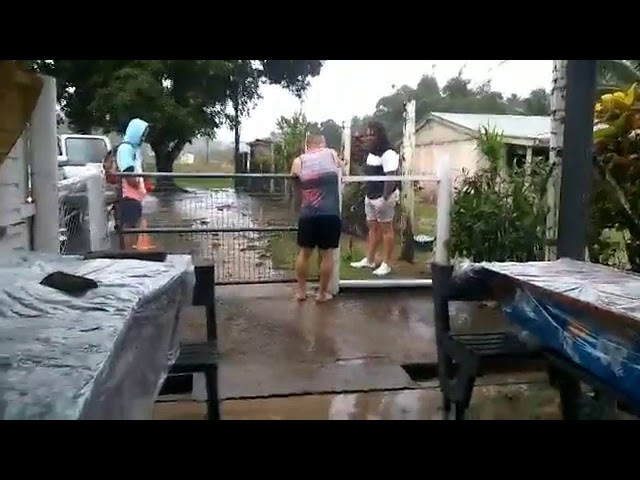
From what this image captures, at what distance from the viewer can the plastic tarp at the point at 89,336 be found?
5.18 ft

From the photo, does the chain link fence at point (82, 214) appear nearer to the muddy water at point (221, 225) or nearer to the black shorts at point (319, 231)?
the muddy water at point (221, 225)

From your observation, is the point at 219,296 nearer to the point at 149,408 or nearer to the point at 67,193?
the point at 67,193

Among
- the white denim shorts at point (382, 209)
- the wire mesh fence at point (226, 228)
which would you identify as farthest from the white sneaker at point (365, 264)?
the wire mesh fence at point (226, 228)

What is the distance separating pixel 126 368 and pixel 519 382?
2.67 meters

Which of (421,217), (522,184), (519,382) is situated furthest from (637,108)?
(421,217)

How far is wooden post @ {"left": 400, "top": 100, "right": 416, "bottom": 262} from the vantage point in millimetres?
7590

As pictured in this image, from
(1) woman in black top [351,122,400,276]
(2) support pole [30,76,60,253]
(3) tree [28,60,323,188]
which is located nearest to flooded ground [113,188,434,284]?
(1) woman in black top [351,122,400,276]

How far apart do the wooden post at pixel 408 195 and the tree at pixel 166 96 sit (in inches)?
184

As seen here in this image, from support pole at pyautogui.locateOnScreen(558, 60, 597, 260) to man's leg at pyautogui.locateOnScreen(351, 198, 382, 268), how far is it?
2218 millimetres

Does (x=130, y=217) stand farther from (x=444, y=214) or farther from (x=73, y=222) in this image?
(x=444, y=214)

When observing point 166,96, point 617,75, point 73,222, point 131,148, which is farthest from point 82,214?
point 166,96

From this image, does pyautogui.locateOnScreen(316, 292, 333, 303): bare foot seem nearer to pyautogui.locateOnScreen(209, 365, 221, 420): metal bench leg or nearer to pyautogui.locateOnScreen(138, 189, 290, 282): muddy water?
pyautogui.locateOnScreen(138, 189, 290, 282): muddy water

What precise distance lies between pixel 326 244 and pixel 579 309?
9.94 ft
